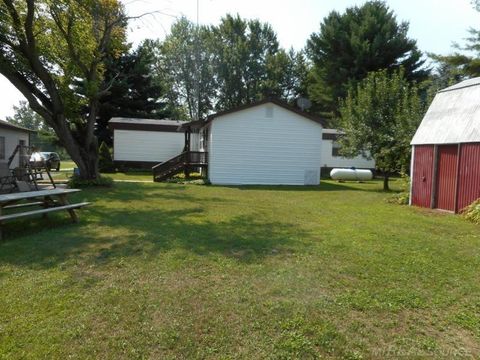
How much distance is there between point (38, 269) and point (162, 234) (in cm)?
223

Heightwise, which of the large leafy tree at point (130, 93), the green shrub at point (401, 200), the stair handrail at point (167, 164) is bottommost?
the green shrub at point (401, 200)

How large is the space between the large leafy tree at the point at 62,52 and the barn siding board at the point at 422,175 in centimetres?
1202

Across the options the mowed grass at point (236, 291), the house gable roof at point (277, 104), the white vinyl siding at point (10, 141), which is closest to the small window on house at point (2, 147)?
the white vinyl siding at point (10, 141)

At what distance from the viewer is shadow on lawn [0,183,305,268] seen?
16.8 feet

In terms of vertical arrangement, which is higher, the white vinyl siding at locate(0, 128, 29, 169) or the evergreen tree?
the evergreen tree

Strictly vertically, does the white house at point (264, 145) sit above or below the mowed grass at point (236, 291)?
above

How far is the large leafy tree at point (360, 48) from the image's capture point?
31.4m

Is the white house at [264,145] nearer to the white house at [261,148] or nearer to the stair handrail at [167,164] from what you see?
the white house at [261,148]

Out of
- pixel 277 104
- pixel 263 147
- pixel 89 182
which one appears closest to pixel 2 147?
pixel 89 182

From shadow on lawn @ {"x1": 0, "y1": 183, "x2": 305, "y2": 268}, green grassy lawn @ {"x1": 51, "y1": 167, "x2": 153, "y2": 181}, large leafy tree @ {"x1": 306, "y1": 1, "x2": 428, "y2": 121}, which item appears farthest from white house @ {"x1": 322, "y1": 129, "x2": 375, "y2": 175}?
shadow on lawn @ {"x1": 0, "y1": 183, "x2": 305, "y2": 268}

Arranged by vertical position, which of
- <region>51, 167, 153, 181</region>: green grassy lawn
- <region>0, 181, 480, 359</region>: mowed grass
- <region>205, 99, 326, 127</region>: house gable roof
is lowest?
<region>0, 181, 480, 359</region>: mowed grass

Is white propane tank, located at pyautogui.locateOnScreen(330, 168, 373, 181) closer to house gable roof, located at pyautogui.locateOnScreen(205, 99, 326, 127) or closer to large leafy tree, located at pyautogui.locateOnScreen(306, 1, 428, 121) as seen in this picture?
house gable roof, located at pyautogui.locateOnScreen(205, 99, 326, 127)

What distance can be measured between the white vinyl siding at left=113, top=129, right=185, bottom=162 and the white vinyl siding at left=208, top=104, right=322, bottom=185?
9624 millimetres

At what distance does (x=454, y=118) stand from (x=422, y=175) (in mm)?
1932
